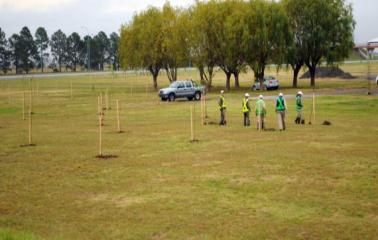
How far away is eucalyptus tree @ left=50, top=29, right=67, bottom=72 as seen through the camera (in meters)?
162

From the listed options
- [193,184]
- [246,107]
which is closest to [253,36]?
[246,107]

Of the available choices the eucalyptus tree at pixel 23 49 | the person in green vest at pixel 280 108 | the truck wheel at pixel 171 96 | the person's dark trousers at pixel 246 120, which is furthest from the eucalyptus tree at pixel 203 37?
the eucalyptus tree at pixel 23 49

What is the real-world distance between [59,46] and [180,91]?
404 feet

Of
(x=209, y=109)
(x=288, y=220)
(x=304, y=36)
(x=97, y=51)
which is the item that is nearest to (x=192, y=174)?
(x=288, y=220)

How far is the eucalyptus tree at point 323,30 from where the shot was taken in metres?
58.8

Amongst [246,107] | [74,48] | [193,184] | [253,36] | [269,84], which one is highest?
[74,48]

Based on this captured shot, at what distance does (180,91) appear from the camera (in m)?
47.2

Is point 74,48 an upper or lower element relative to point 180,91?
upper

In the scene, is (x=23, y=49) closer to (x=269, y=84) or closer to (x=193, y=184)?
(x=269, y=84)

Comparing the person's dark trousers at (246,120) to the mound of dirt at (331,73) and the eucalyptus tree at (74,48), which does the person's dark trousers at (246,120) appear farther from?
the eucalyptus tree at (74,48)

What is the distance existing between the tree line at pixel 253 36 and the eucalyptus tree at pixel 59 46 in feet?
341

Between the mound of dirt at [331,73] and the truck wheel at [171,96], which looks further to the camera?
the mound of dirt at [331,73]

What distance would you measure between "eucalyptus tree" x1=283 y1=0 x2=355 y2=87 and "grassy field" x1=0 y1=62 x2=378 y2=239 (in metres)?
34.5

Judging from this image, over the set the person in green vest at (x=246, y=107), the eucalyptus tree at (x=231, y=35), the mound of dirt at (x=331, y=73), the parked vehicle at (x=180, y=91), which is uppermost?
the eucalyptus tree at (x=231, y=35)
